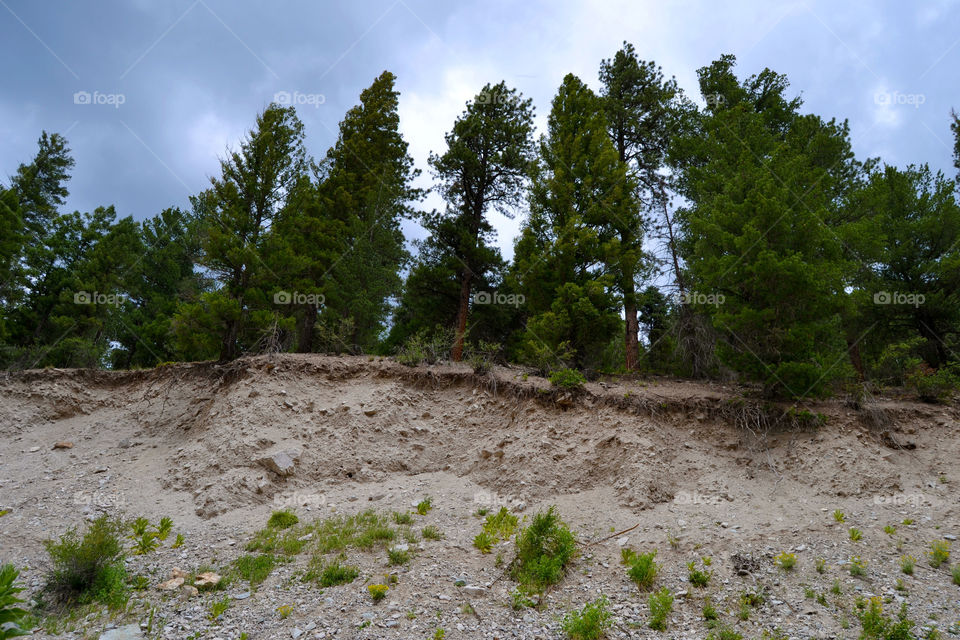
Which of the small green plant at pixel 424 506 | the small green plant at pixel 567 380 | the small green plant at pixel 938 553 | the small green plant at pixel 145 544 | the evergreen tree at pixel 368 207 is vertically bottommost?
the small green plant at pixel 145 544

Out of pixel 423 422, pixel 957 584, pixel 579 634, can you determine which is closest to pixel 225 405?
pixel 423 422

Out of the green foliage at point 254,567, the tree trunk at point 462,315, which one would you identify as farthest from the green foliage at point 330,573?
the tree trunk at point 462,315

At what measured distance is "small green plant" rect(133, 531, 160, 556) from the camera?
307 inches

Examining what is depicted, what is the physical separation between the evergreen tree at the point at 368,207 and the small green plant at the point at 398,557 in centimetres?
905

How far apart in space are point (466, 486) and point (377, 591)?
436cm

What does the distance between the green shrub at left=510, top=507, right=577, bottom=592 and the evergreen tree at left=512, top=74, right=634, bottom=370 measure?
623 centimetres

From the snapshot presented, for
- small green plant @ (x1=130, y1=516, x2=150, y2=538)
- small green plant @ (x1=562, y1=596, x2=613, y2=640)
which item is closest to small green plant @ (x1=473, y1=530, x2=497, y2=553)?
small green plant @ (x1=562, y1=596, x2=613, y2=640)

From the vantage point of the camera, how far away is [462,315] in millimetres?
17000

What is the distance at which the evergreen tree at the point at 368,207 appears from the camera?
17.1 metres

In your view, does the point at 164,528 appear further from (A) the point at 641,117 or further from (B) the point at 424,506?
(A) the point at 641,117

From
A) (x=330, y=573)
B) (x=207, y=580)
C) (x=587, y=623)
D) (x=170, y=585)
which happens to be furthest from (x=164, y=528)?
(x=587, y=623)

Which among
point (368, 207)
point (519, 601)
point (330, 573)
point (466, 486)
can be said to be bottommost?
point (519, 601)

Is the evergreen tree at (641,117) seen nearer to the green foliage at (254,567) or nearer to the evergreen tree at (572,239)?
the evergreen tree at (572,239)

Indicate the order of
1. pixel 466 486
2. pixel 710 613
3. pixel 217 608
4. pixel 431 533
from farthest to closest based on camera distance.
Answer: pixel 466 486, pixel 431 533, pixel 217 608, pixel 710 613
